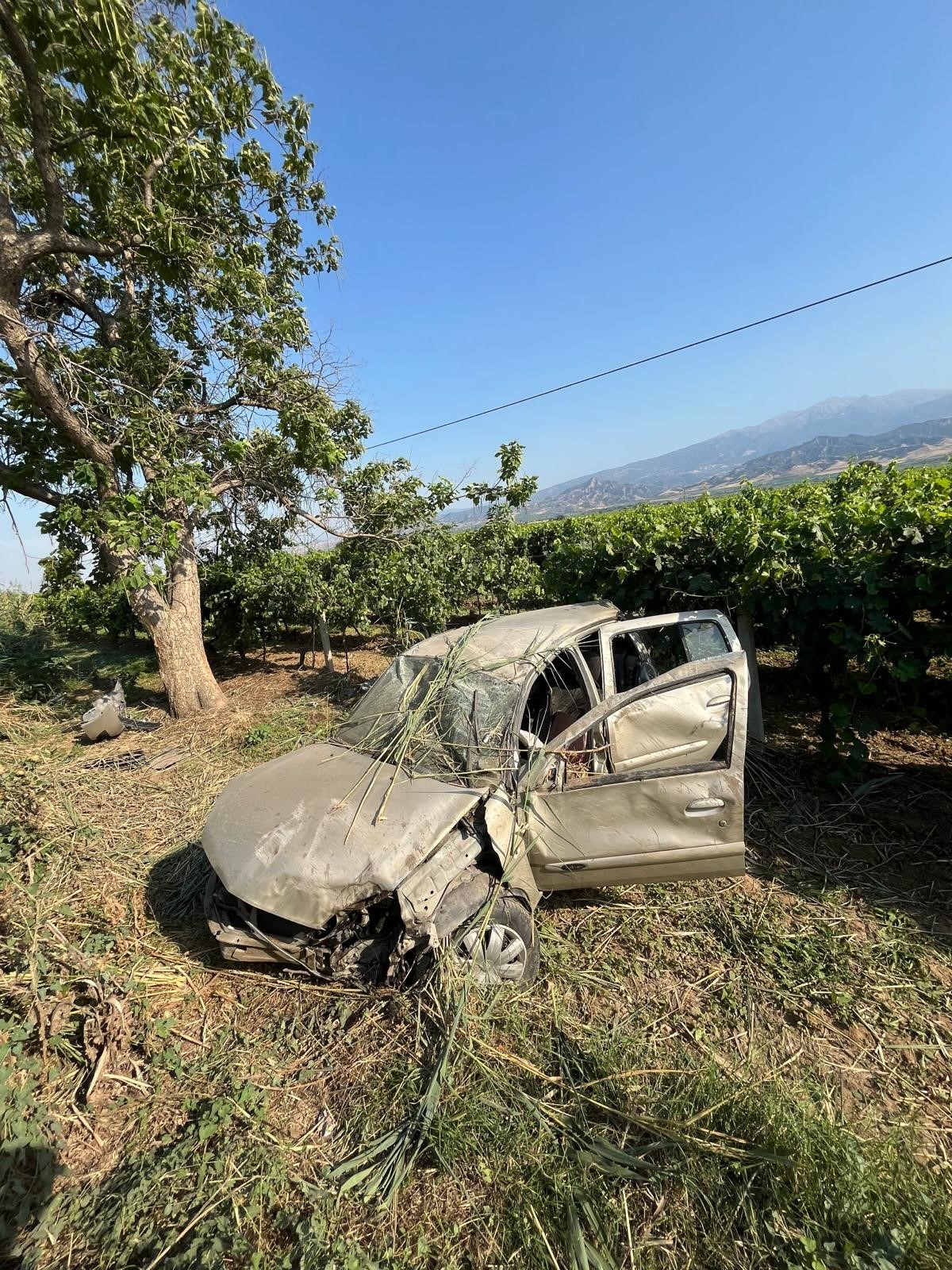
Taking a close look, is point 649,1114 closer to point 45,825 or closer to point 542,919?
point 542,919

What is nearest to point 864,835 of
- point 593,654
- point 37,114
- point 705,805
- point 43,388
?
point 705,805

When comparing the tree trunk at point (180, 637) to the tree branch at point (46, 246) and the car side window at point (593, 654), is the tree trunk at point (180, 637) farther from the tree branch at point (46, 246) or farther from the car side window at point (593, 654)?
the car side window at point (593, 654)

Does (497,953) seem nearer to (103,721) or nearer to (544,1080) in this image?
(544,1080)

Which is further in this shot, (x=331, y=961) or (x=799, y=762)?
(x=799, y=762)

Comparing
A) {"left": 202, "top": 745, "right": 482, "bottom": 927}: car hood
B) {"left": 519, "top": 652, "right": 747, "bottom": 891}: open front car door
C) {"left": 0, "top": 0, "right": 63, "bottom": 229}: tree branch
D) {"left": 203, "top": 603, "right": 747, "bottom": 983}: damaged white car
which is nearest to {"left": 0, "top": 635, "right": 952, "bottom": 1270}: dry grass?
{"left": 203, "top": 603, "right": 747, "bottom": 983}: damaged white car

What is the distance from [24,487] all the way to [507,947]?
8.25m

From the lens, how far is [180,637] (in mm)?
7984

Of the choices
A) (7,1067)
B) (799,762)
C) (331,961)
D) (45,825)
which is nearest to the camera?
(7,1067)

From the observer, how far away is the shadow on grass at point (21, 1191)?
188 centimetres

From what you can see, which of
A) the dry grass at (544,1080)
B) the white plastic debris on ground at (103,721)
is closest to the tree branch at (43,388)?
the white plastic debris on ground at (103,721)

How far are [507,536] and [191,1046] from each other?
795 centimetres

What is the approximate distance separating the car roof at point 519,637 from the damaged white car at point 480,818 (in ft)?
0.07

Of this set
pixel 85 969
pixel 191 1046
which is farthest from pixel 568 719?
pixel 85 969

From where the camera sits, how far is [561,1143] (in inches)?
85.5
